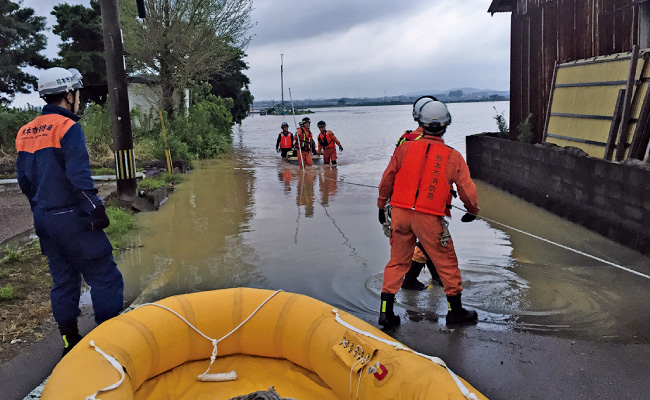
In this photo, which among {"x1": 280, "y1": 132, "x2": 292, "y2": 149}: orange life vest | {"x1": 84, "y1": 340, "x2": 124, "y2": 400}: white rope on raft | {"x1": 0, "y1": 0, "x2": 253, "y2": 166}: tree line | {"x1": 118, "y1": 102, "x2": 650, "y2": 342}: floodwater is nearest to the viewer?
{"x1": 84, "y1": 340, "x2": 124, "y2": 400}: white rope on raft

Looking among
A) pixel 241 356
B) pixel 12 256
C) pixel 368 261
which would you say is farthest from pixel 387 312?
pixel 12 256

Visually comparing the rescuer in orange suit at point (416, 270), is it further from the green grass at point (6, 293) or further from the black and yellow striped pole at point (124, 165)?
the black and yellow striped pole at point (124, 165)

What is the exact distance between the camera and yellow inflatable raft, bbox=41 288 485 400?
3.08 m

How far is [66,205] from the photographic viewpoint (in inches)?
162

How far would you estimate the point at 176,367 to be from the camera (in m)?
4.07

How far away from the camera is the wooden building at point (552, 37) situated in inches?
364

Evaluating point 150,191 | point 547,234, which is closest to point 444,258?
point 547,234

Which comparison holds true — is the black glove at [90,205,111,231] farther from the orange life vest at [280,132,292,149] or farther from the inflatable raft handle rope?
the orange life vest at [280,132,292,149]

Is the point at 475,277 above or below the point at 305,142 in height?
below

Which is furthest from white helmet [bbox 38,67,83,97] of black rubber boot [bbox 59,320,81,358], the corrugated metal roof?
the corrugated metal roof

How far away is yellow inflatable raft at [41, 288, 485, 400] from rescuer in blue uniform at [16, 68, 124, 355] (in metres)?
0.56

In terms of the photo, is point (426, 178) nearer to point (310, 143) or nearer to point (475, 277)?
point (475, 277)

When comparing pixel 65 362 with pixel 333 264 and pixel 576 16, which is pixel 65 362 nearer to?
pixel 333 264

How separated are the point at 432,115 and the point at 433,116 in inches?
0.5
